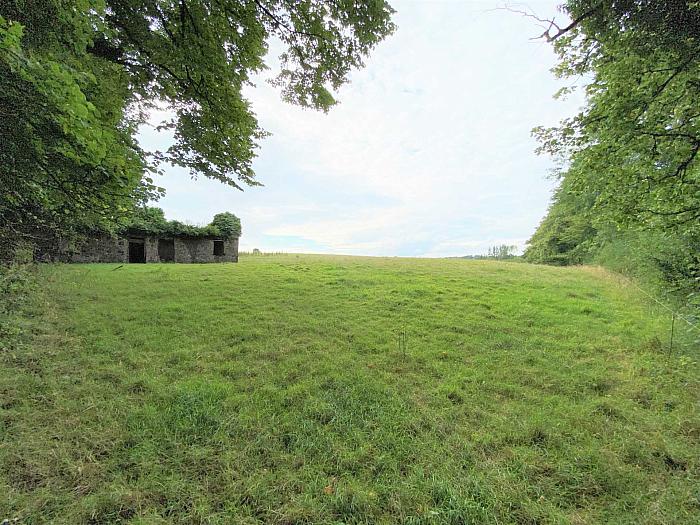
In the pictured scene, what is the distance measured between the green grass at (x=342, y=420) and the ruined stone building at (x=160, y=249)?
40.6 ft

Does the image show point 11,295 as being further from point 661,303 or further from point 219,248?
point 219,248

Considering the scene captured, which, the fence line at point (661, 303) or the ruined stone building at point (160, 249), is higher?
the ruined stone building at point (160, 249)

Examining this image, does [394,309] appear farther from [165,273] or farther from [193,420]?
[165,273]

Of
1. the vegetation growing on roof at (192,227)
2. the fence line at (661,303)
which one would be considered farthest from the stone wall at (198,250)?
the fence line at (661,303)

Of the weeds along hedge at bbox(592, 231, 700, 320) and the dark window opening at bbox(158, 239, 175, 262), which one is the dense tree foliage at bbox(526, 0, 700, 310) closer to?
the weeds along hedge at bbox(592, 231, 700, 320)

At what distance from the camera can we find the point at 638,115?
4059 mm

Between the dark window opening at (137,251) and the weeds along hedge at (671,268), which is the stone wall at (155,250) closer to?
the dark window opening at (137,251)

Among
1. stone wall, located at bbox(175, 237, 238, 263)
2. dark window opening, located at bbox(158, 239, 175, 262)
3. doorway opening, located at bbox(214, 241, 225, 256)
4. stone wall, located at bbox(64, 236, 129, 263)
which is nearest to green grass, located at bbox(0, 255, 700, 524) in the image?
stone wall, located at bbox(64, 236, 129, 263)

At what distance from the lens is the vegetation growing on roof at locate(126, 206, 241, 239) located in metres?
17.5

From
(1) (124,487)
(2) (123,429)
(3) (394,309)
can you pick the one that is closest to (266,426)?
(1) (124,487)

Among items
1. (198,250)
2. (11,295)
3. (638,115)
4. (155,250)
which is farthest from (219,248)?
(638,115)

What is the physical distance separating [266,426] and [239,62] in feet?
26.3

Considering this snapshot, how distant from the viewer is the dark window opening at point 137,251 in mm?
17630

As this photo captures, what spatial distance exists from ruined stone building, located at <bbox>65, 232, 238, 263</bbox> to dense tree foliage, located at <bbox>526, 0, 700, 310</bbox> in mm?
20164
